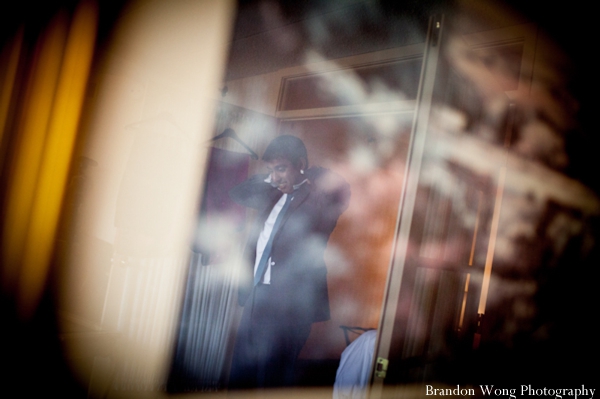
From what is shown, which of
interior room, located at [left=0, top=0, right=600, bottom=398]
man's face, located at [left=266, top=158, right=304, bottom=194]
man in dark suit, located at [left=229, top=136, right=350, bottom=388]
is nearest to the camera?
interior room, located at [left=0, top=0, right=600, bottom=398]

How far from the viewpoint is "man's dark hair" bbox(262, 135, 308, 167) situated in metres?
2.76

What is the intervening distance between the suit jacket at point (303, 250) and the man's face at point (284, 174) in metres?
0.09

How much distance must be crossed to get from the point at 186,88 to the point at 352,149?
1723mm

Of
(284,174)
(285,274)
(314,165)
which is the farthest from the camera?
(314,165)

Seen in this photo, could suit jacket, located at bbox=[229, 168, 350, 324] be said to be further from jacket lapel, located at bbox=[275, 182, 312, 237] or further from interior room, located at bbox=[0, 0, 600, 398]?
interior room, located at bbox=[0, 0, 600, 398]

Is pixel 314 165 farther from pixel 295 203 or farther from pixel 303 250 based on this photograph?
pixel 303 250

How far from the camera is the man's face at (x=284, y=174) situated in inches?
106

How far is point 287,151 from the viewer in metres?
2.77

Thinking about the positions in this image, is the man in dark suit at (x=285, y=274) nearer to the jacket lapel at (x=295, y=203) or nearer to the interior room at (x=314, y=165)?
the jacket lapel at (x=295, y=203)

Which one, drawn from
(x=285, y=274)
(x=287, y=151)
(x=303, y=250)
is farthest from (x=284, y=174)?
(x=285, y=274)

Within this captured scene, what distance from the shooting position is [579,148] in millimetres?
1774

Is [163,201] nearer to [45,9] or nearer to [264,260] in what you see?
[264,260]

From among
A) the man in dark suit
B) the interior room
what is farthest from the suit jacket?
the interior room

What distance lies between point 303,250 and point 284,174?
568mm
